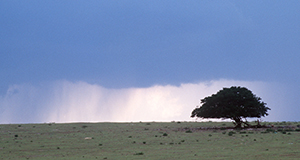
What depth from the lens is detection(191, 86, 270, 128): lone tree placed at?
6469 cm

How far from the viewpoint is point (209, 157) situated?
101 feet

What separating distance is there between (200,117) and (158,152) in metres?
32.7

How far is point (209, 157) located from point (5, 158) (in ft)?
60.0

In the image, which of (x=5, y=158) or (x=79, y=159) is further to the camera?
(x=5, y=158)

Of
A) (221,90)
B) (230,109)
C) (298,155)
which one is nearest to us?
(298,155)

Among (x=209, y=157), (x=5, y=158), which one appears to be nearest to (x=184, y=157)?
(x=209, y=157)

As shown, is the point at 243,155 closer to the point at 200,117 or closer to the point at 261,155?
the point at 261,155

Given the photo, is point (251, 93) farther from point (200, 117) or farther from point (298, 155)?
point (298, 155)

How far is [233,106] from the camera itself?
64312 mm

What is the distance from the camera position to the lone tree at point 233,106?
64.7 metres

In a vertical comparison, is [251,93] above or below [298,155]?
above

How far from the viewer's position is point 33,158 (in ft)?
111

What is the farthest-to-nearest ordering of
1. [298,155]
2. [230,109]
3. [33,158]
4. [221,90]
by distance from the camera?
[221,90] < [230,109] < [33,158] < [298,155]

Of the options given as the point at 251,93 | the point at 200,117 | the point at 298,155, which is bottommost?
the point at 298,155
